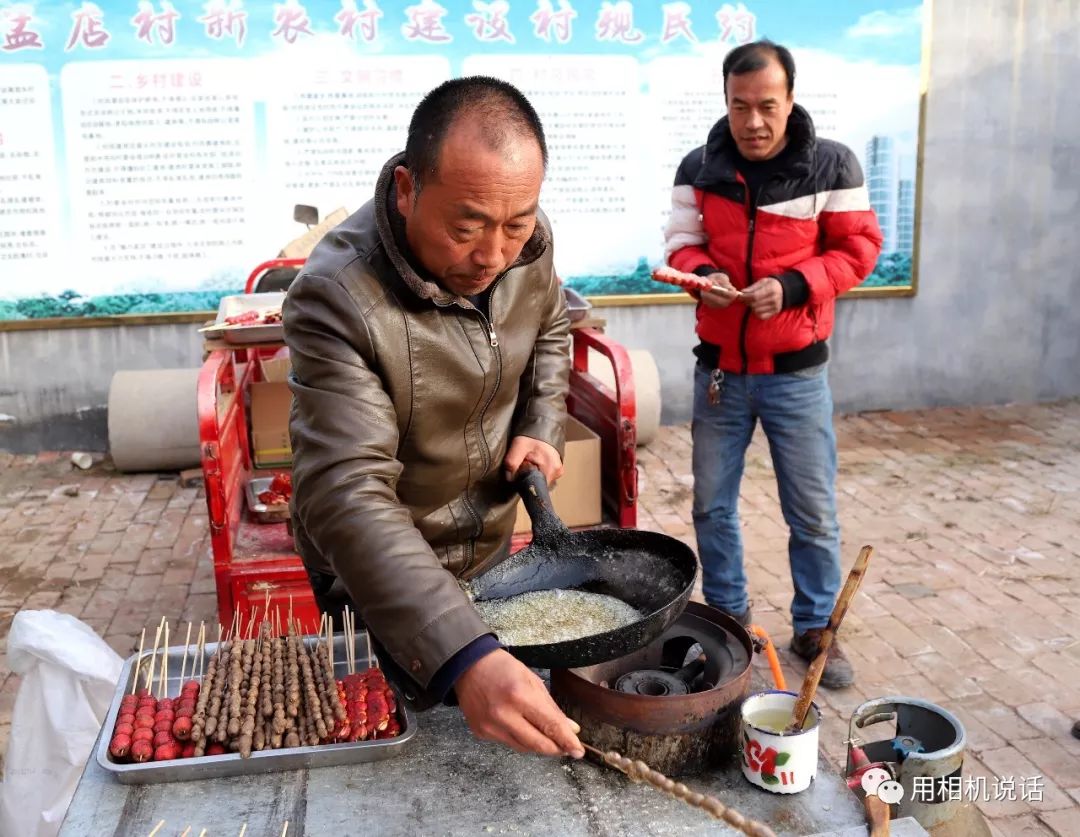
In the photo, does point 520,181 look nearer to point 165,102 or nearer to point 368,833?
point 368,833

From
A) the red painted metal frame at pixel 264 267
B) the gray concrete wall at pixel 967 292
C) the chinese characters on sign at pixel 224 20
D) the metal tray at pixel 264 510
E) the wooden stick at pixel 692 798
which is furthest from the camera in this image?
the gray concrete wall at pixel 967 292

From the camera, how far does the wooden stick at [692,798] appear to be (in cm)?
161

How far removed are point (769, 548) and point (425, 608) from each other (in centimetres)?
403

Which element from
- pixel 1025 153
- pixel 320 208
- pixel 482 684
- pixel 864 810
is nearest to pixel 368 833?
pixel 482 684

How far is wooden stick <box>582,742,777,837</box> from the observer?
5.28 feet

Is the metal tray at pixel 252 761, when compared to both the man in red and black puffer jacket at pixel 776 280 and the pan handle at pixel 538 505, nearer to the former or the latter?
the pan handle at pixel 538 505

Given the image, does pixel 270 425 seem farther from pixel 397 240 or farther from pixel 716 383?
pixel 397 240

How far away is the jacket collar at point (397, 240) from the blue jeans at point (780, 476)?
85.2 inches

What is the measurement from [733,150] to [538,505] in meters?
2.17

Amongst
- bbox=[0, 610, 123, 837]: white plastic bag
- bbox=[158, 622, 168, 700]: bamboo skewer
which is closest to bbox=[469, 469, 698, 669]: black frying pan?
bbox=[158, 622, 168, 700]: bamboo skewer

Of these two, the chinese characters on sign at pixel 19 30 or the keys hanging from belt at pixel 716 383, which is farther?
the chinese characters on sign at pixel 19 30

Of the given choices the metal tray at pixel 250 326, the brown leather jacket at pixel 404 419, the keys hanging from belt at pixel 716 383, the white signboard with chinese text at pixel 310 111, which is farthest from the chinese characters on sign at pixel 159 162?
the brown leather jacket at pixel 404 419

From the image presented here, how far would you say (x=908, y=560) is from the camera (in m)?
5.28

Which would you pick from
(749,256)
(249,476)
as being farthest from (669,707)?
(249,476)
